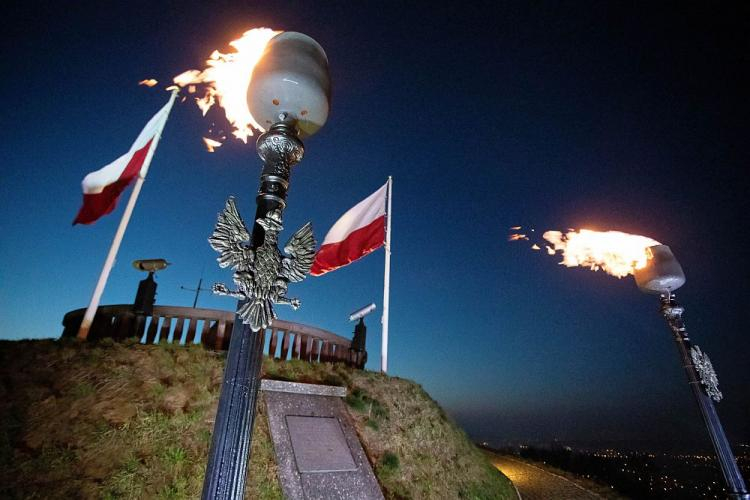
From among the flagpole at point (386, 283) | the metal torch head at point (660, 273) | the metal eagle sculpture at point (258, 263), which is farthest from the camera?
the flagpole at point (386, 283)

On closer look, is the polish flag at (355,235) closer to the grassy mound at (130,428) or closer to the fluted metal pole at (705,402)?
the grassy mound at (130,428)

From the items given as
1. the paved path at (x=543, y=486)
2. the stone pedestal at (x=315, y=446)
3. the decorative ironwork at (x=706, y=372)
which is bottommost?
the paved path at (x=543, y=486)

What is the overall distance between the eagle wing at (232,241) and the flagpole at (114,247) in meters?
6.23

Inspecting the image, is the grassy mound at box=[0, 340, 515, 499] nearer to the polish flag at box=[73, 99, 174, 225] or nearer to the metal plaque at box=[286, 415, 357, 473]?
the metal plaque at box=[286, 415, 357, 473]

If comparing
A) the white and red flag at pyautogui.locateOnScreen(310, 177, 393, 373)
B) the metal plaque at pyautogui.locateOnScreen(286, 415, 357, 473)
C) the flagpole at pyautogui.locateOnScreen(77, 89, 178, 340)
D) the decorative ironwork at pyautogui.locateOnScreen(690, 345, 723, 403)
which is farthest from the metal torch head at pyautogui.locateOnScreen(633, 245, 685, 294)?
the flagpole at pyautogui.locateOnScreen(77, 89, 178, 340)

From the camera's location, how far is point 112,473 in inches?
165

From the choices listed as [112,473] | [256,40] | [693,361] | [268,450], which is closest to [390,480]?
[268,450]

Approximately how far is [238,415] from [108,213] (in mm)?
7315

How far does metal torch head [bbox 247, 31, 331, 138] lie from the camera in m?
2.51

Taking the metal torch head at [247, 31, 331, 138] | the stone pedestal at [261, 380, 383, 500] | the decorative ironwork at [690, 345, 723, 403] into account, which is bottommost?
the stone pedestal at [261, 380, 383, 500]

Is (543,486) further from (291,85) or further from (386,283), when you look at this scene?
(291,85)

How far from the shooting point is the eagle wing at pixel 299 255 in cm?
239

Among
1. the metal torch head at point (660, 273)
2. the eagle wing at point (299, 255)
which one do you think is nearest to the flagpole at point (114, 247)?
the eagle wing at point (299, 255)

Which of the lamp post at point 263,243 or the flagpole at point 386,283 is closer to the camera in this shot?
the lamp post at point 263,243
